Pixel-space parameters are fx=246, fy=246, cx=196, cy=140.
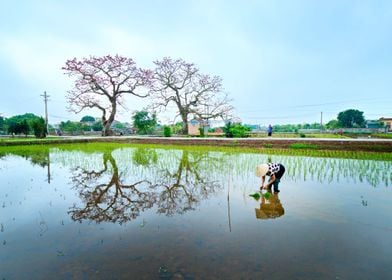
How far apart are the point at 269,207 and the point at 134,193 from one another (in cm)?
320

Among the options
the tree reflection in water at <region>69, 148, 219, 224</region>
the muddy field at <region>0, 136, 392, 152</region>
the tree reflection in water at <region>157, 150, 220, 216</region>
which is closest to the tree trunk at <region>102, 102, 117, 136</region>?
the muddy field at <region>0, 136, 392, 152</region>

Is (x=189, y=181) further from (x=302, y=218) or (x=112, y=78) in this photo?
(x=112, y=78)

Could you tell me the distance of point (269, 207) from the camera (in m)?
5.06

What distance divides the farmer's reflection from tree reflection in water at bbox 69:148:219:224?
51.4 inches

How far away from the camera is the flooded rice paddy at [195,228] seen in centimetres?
290

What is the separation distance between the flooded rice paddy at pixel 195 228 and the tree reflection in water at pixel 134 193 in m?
0.03

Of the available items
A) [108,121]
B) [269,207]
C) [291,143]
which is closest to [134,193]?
[269,207]

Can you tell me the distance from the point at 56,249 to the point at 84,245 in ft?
1.15

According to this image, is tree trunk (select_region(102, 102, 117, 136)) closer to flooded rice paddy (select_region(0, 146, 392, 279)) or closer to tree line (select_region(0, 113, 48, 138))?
tree line (select_region(0, 113, 48, 138))

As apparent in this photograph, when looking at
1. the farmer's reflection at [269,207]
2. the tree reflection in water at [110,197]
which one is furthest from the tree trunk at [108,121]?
the farmer's reflection at [269,207]

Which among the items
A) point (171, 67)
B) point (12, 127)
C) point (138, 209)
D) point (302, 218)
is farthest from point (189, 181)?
point (12, 127)

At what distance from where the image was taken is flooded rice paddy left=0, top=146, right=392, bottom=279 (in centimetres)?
290

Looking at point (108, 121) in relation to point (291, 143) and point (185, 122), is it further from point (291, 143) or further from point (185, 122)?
point (291, 143)

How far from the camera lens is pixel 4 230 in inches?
159
